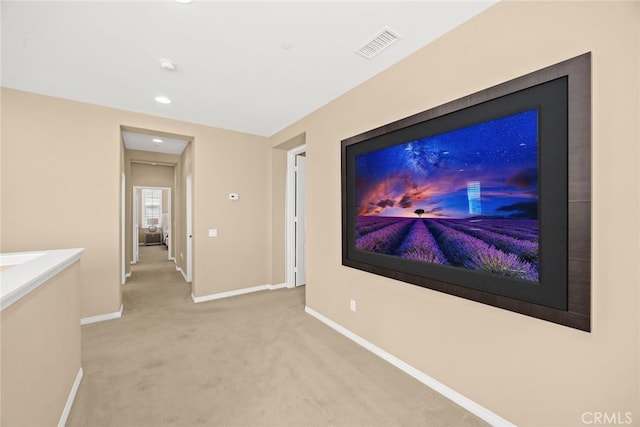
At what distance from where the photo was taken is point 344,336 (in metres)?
2.88

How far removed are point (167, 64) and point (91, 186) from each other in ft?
6.49

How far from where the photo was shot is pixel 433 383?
2002 mm

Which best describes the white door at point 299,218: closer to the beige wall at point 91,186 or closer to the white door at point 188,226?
the beige wall at point 91,186

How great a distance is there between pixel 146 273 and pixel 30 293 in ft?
17.2

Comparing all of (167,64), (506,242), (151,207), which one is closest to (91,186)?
(167,64)

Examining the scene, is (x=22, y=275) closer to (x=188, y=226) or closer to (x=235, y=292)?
(x=235, y=292)

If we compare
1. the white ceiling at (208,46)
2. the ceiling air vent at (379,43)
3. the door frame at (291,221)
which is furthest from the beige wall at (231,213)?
the ceiling air vent at (379,43)

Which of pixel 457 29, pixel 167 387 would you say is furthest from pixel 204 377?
pixel 457 29

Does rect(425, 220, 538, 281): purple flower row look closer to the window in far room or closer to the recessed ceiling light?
the recessed ceiling light

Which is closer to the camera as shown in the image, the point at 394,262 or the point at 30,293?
the point at 30,293

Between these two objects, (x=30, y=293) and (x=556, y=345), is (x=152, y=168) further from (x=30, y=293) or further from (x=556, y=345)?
(x=556, y=345)

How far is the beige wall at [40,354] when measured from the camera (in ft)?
3.43

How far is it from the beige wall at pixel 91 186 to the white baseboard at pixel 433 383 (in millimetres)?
2408
